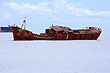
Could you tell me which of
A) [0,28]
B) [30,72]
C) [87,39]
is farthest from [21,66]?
[0,28]

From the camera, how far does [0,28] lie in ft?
306

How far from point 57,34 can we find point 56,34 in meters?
0.19

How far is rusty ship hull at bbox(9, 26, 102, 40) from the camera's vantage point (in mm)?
37562

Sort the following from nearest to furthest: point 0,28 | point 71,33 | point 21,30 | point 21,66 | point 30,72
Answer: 1. point 30,72
2. point 21,66
3. point 21,30
4. point 71,33
5. point 0,28

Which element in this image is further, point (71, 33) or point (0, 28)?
point (0, 28)

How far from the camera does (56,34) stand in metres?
38.5

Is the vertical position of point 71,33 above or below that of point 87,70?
above

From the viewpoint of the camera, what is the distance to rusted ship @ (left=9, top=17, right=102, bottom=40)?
3756cm

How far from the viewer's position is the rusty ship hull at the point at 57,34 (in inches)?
1479

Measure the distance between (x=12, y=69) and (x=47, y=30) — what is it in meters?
27.2

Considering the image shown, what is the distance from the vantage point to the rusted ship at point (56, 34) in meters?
37.6

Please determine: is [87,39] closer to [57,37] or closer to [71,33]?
[71,33]

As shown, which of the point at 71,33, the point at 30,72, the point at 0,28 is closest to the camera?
the point at 30,72

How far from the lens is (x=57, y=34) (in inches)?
1519
